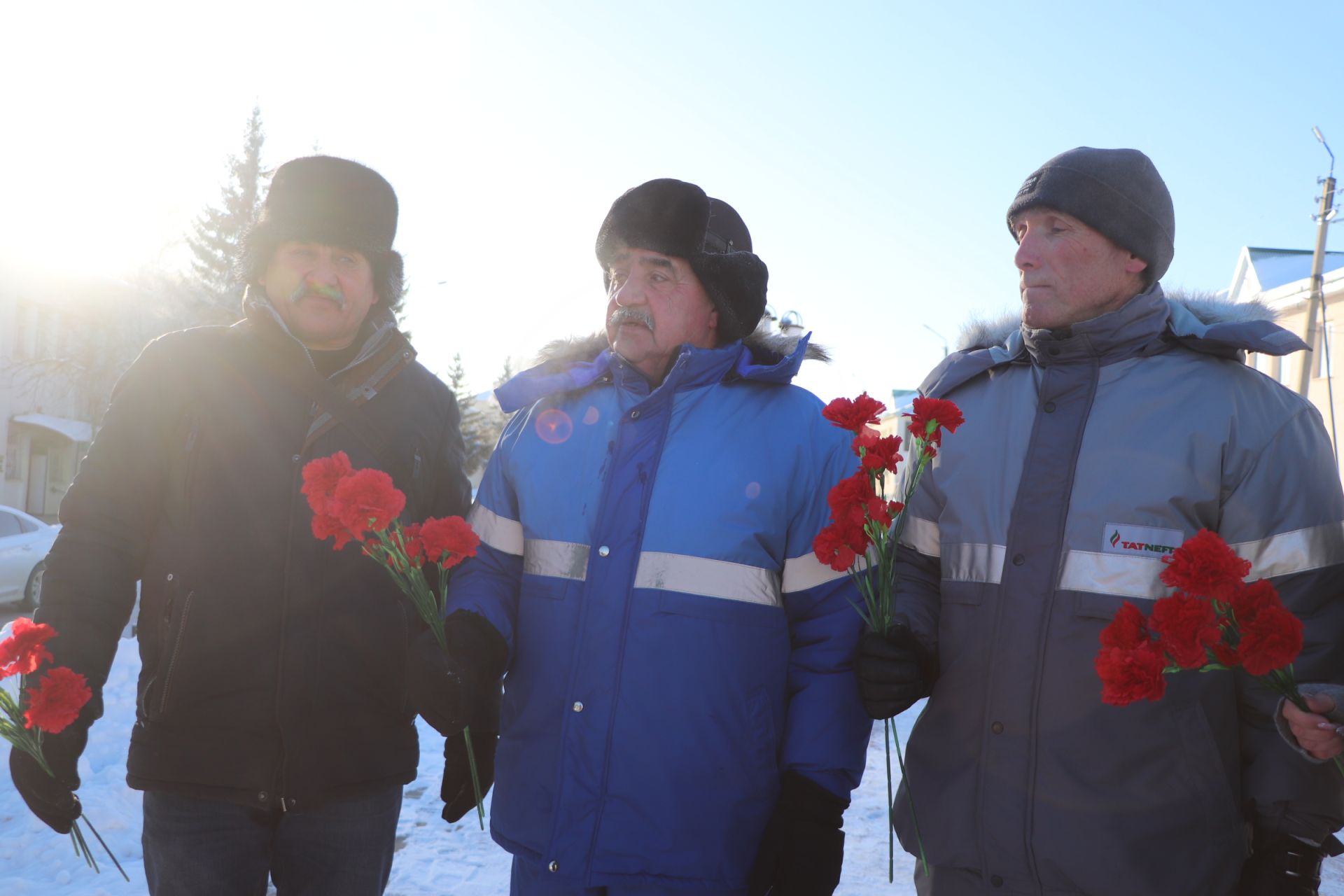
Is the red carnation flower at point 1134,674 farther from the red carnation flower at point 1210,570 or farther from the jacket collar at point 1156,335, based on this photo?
the jacket collar at point 1156,335

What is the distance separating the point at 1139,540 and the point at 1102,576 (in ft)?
0.36

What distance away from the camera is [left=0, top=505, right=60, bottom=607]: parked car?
10.9 m

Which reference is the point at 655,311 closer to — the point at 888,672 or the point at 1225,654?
the point at 888,672

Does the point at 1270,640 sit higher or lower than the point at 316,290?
lower

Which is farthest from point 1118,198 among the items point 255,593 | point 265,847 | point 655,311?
point 265,847

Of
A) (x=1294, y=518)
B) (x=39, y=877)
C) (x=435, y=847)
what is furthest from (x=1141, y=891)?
(x=39, y=877)

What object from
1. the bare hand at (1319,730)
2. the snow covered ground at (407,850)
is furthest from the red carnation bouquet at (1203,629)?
the snow covered ground at (407,850)

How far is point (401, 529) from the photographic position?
7.04 ft

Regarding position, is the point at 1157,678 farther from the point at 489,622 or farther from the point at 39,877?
the point at 39,877

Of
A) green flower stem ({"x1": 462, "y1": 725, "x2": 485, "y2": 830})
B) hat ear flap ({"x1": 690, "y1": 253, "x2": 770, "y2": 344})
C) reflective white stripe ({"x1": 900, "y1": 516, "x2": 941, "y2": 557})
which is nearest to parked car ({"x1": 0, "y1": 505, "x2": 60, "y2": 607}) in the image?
green flower stem ({"x1": 462, "y1": 725, "x2": 485, "y2": 830})

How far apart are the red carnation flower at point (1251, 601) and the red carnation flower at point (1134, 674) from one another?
148 mm

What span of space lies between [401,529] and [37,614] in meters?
0.98

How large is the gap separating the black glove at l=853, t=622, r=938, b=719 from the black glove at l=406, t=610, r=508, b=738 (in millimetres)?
872

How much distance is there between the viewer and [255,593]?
8.10 ft
